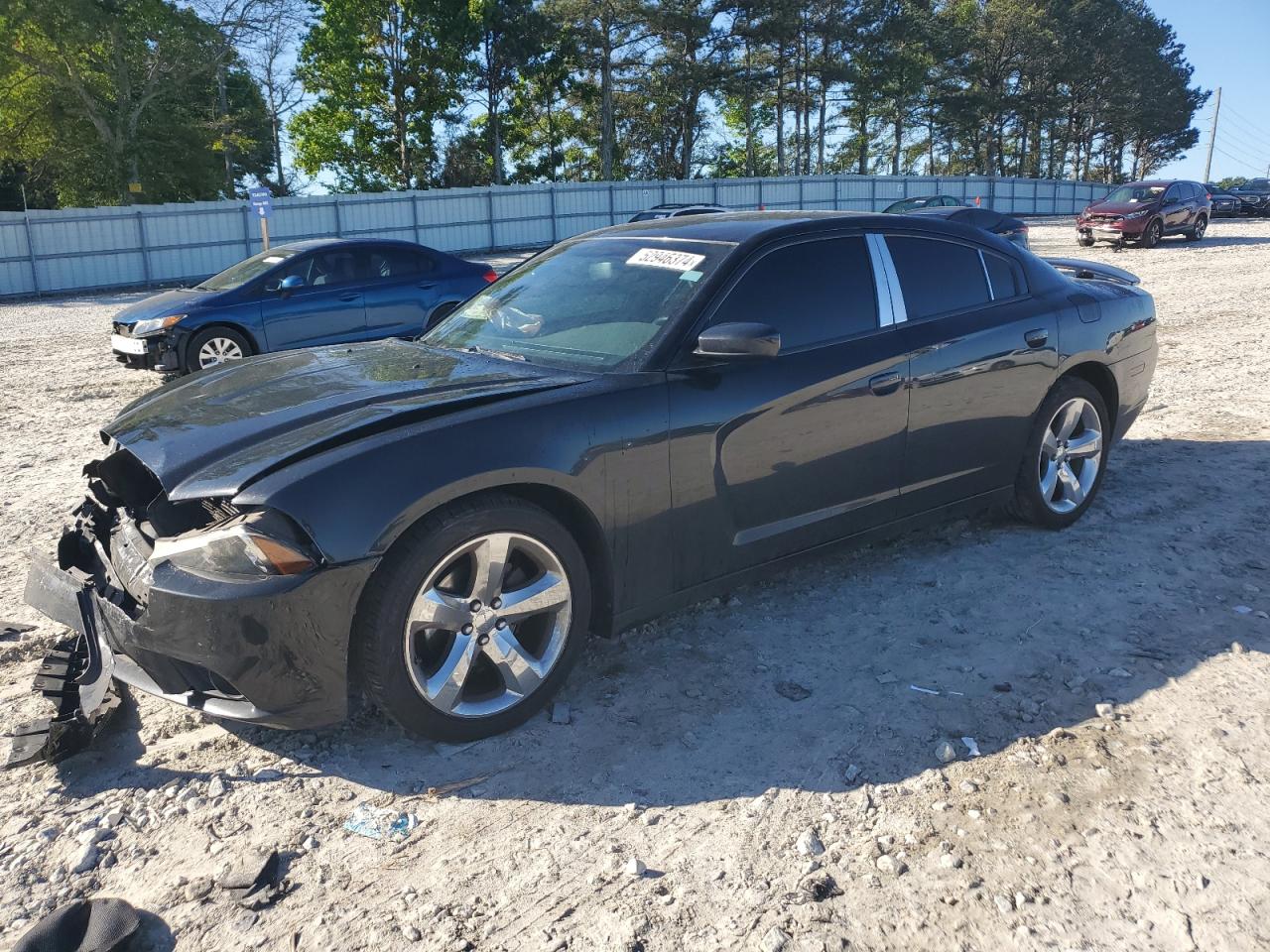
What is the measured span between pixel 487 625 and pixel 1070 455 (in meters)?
3.47

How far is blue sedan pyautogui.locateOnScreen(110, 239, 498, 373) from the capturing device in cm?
1037

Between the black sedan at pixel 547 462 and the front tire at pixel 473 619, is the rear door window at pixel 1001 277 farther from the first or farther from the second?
the front tire at pixel 473 619

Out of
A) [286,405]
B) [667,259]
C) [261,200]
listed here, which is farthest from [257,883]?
[261,200]

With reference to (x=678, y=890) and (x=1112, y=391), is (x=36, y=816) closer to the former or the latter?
(x=678, y=890)

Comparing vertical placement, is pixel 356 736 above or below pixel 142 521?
below

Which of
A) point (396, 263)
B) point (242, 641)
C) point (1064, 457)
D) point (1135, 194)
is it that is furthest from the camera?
point (1135, 194)

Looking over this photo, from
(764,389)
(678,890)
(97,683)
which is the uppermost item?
(764,389)

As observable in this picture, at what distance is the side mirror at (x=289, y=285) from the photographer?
1073 cm

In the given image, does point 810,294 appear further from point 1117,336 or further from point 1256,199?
point 1256,199

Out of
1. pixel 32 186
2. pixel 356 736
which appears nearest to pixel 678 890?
pixel 356 736

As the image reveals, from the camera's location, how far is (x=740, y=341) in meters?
3.52

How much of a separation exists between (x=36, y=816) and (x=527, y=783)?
1447mm

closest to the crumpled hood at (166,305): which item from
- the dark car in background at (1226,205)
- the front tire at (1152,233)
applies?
the front tire at (1152,233)

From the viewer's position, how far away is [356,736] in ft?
11.0
